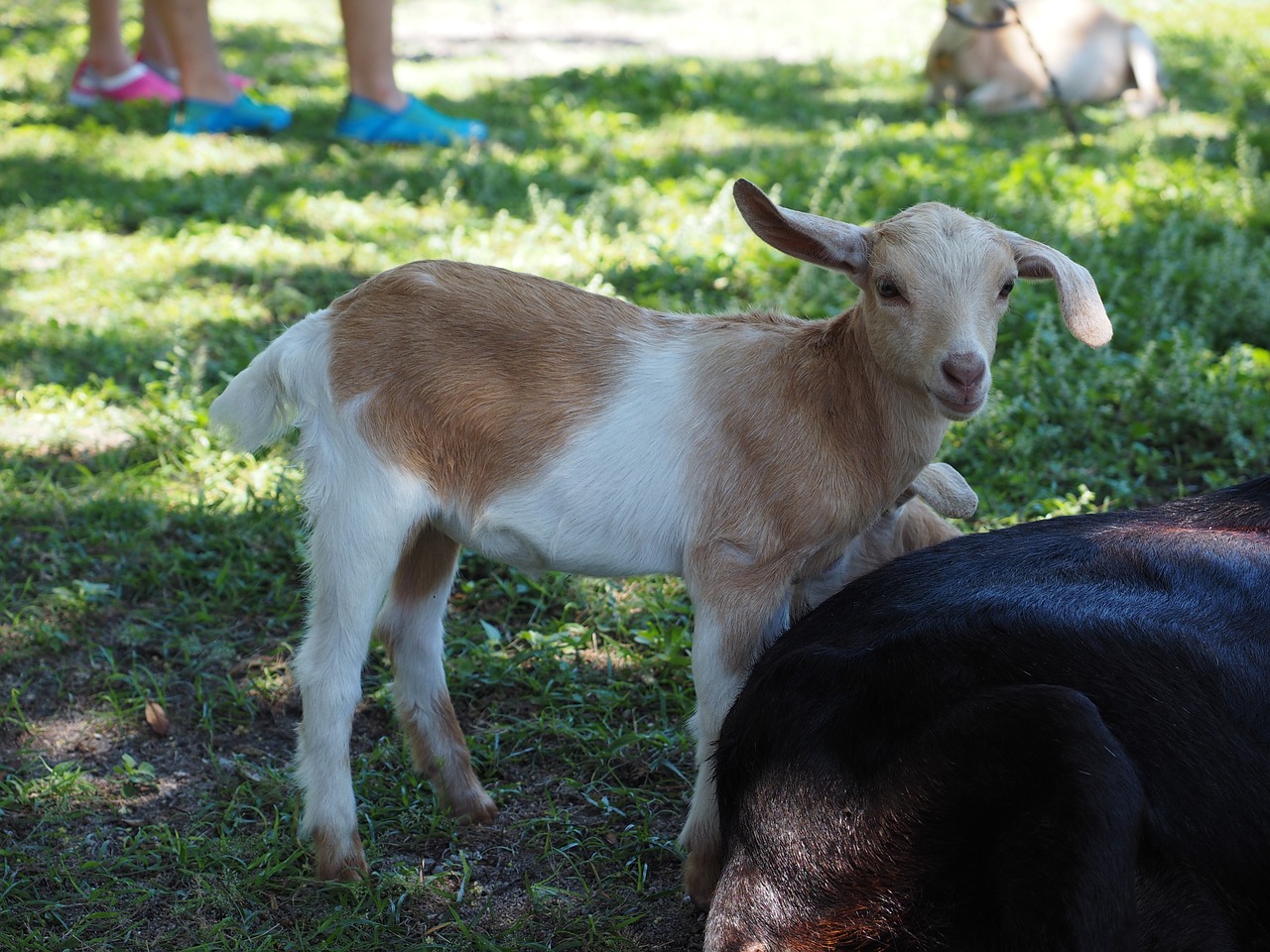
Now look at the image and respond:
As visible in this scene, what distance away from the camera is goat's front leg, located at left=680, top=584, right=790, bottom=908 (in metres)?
2.46

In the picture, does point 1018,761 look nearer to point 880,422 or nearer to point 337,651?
point 880,422

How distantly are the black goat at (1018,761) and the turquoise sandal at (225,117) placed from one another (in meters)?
6.06

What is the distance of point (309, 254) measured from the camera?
18.3 feet

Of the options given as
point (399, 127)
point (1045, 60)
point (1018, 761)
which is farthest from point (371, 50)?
point (1018, 761)

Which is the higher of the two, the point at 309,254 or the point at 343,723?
the point at 343,723

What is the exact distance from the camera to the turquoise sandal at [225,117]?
7.27 meters

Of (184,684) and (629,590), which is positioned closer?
(184,684)

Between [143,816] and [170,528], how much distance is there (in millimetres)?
1231

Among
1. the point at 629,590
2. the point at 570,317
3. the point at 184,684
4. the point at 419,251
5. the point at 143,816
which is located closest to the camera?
the point at 570,317

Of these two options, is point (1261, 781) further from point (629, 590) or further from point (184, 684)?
point (184, 684)

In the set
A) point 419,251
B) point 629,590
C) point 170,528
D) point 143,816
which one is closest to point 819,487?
point 629,590

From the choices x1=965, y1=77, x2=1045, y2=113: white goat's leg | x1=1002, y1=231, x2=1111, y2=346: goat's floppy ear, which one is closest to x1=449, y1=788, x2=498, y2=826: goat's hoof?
x1=1002, y1=231, x2=1111, y2=346: goat's floppy ear

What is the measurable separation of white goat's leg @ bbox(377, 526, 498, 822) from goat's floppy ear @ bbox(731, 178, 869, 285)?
0.99m

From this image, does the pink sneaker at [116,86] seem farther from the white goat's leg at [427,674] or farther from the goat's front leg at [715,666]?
the goat's front leg at [715,666]
